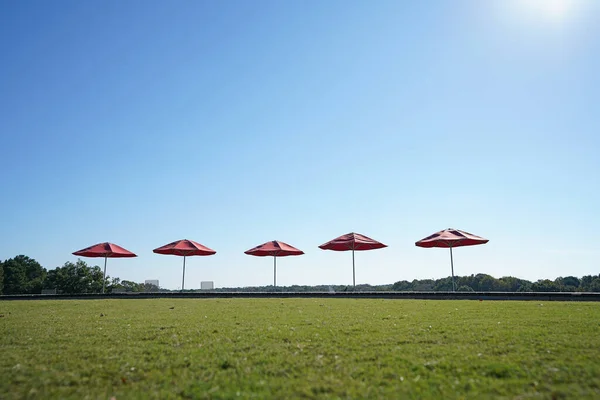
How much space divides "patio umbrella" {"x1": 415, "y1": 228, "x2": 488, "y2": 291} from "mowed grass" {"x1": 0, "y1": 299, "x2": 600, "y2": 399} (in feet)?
42.8

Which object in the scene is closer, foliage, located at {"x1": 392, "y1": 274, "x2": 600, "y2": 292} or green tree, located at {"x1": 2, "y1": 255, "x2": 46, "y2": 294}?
foliage, located at {"x1": 392, "y1": 274, "x2": 600, "y2": 292}

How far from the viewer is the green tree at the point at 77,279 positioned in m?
52.2

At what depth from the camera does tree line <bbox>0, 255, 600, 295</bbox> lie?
2538 centimetres

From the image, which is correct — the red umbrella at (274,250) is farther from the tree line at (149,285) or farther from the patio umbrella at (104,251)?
the patio umbrella at (104,251)

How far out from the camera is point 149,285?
27.7m

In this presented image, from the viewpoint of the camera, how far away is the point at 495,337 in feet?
20.8

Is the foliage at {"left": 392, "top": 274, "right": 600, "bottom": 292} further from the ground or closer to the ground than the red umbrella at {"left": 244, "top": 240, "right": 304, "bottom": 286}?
closer to the ground

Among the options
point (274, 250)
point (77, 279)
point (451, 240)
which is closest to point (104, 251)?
point (274, 250)

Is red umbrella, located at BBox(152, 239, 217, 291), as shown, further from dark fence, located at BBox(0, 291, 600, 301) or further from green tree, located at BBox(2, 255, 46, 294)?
green tree, located at BBox(2, 255, 46, 294)

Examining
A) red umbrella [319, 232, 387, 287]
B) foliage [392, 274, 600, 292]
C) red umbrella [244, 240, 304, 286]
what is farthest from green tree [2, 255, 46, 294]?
foliage [392, 274, 600, 292]

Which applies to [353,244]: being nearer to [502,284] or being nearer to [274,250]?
[274,250]

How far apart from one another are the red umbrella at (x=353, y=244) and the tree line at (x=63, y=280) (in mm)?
14269

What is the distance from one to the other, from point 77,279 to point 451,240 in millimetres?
53316

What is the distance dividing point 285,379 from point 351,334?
3050mm
